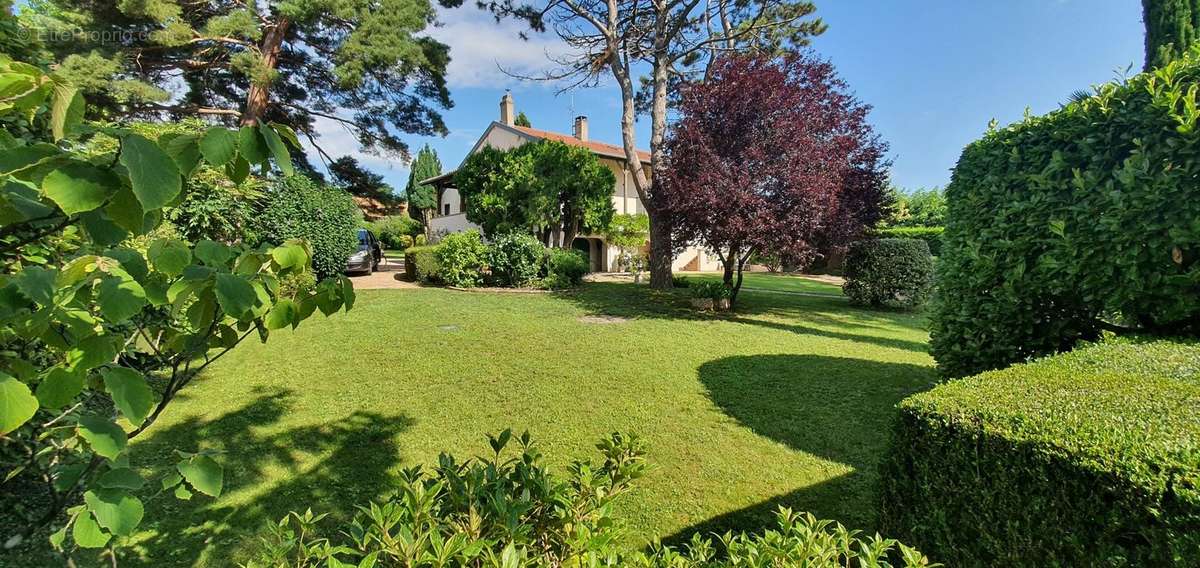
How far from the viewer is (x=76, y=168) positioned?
740mm

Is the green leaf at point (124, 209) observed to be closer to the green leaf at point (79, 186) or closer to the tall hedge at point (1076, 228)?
the green leaf at point (79, 186)

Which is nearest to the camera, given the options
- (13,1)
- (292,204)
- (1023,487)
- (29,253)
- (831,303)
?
(1023,487)

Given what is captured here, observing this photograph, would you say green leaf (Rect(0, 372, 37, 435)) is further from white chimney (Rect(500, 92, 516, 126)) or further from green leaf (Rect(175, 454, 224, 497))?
white chimney (Rect(500, 92, 516, 126))

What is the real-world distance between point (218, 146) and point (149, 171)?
0.15 m

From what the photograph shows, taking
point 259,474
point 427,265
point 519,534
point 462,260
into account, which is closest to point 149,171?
point 519,534

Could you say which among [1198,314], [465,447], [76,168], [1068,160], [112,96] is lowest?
[465,447]

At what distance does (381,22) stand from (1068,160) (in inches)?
619

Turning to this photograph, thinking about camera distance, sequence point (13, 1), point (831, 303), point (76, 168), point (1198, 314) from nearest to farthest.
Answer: point (76, 168) < point (13, 1) < point (1198, 314) < point (831, 303)

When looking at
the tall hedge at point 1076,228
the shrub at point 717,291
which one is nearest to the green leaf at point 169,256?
the tall hedge at point 1076,228

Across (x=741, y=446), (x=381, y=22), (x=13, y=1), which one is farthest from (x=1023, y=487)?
(x=381, y=22)

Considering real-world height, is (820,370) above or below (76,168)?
below

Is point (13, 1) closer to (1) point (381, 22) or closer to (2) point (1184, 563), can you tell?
(2) point (1184, 563)

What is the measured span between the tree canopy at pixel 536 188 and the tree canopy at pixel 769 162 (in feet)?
20.9

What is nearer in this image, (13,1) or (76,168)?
(76,168)
